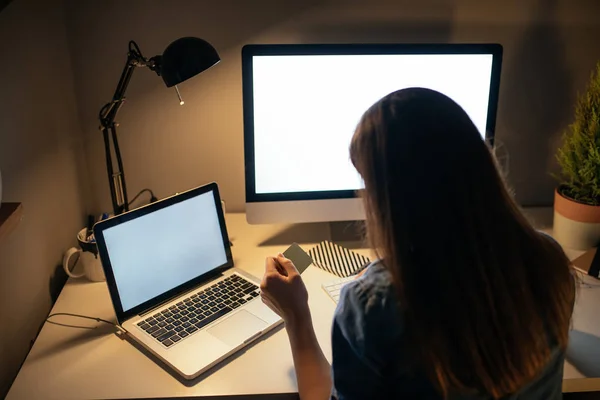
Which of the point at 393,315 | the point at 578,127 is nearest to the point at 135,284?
the point at 393,315

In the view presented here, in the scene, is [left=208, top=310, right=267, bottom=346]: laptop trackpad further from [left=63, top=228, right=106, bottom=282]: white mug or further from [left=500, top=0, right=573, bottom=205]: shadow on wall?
[left=500, top=0, right=573, bottom=205]: shadow on wall

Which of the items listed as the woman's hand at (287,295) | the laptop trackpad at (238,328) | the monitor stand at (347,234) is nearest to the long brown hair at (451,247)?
the woman's hand at (287,295)

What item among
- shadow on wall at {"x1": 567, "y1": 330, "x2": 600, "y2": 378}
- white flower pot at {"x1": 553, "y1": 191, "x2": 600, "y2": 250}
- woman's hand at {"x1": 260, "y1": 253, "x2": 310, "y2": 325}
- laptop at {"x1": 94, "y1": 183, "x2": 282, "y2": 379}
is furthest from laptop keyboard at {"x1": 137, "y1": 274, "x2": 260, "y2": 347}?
white flower pot at {"x1": 553, "y1": 191, "x2": 600, "y2": 250}

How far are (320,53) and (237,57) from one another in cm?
26

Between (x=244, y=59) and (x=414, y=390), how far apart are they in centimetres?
75

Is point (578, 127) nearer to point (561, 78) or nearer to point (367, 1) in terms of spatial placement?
point (561, 78)

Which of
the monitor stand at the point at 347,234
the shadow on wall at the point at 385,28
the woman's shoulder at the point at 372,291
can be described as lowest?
the monitor stand at the point at 347,234

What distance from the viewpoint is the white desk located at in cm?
92

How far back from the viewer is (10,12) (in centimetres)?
103

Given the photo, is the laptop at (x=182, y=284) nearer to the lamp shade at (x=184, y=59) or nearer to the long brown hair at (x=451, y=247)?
the lamp shade at (x=184, y=59)

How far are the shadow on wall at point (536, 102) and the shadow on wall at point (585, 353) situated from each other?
60 centimetres

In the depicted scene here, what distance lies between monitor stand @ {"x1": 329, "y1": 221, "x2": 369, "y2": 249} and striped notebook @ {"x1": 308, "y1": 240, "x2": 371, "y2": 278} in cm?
4

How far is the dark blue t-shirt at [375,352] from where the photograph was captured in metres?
0.70

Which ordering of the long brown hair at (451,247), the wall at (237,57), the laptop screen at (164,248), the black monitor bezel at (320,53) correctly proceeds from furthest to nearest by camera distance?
the wall at (237,57), the black monitor bezel at (320,53), the laptop screen at (164,248), the long brown hair at (451,247)
